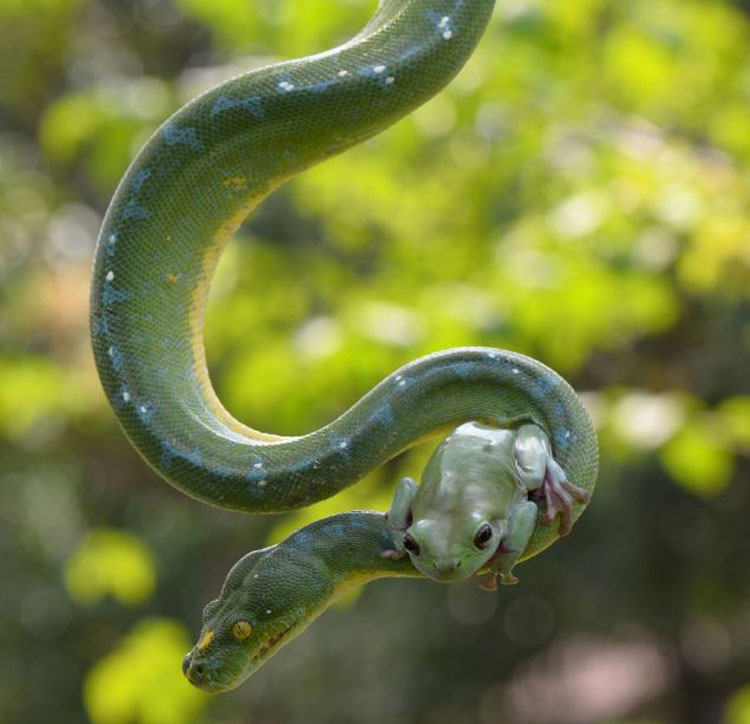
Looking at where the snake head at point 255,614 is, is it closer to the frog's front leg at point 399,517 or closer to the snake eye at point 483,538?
the frog's front leg at point 399,517

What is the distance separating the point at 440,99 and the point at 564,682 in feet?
17.1

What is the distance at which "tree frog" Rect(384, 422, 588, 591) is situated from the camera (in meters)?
1.23

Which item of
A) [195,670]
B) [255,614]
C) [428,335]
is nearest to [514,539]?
[255,614]

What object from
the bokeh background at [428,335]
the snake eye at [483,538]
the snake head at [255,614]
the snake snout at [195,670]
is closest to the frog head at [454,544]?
the snake eye at [483,538]

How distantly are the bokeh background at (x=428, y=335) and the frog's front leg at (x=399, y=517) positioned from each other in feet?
7.09

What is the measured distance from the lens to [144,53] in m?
9.14

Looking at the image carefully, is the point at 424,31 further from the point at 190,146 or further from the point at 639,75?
the point at 639,75

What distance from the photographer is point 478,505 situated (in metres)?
1.25

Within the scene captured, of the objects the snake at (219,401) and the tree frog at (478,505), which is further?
the snake at (219,401)

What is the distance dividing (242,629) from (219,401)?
0.31 metres

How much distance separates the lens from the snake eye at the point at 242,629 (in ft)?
4.41

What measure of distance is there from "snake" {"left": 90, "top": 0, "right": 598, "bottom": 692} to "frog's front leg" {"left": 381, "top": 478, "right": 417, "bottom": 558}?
2cm

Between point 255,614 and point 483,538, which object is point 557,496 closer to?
point 483,538

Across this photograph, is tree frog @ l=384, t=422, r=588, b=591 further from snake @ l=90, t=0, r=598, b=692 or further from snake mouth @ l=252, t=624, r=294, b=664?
snake mouth @ l=252, t=624, r=294, b=664
